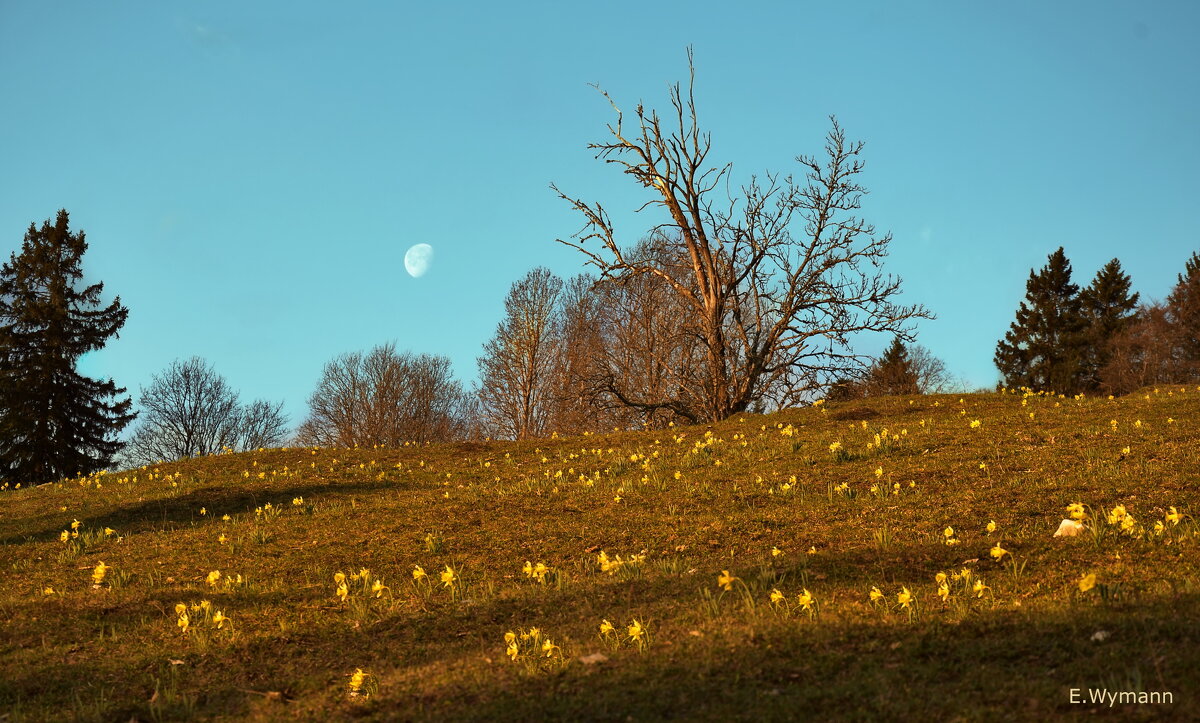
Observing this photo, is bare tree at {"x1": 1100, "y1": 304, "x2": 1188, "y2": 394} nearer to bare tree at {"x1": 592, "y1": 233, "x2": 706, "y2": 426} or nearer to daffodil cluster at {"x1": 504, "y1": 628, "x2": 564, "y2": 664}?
bare tree at {"x1": 592, "y1": 233, "x2": 706, "y2": 426}

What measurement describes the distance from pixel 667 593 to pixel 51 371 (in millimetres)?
38051

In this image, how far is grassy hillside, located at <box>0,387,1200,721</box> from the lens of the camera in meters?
4.29

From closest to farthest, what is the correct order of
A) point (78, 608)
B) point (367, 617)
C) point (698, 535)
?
1. point (367, 617)
2. point (78, 608)
3. point (698, 535)

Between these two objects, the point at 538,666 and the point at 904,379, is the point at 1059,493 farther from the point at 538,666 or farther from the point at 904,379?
the point at 904,379

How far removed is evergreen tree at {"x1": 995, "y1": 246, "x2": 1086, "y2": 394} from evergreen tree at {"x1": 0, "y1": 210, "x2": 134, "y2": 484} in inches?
2170

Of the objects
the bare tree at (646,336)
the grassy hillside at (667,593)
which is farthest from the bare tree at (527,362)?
the grassy hillside at (667,593)

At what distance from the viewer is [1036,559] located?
20.3 feet

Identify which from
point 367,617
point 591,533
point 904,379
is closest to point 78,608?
point 367,617

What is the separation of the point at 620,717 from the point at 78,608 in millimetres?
5972

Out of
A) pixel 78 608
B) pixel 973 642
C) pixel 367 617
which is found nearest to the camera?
pixel 973 642

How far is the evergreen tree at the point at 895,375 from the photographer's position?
104ft

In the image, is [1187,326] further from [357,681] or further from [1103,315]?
[357,681]

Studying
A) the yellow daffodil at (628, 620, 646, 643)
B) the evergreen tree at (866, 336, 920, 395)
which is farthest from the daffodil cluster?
the evergreen tree at (866, 336, 920, 395)

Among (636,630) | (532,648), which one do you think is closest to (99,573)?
(532,648)
